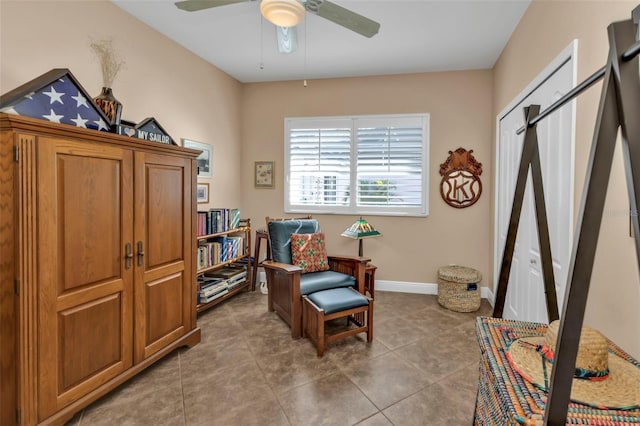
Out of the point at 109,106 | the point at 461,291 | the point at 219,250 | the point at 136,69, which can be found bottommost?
the point at 461,291

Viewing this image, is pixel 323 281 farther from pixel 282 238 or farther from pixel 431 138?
pixel 431 138

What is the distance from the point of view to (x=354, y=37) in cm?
304

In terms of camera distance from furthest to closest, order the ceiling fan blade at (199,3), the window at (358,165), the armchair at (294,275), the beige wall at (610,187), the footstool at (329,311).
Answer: the window at (358,165) → the armchair at (294,275) → the footstool at (329,311) → the ceiling fan blade at (199,3) → the beige wall at (610,187)

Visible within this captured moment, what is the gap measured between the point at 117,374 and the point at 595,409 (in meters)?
2.33

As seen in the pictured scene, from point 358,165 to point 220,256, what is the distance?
2.05 metres

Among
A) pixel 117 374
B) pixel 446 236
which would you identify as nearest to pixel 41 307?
pixel 117 374

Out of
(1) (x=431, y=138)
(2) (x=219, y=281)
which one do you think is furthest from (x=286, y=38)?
(2) (x=219, y=281)

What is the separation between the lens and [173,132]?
10.5ft

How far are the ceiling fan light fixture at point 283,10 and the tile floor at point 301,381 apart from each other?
2.33 meters

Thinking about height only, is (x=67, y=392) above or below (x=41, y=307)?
below

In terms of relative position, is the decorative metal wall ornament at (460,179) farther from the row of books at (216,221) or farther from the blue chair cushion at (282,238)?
the row of books at (216,221)

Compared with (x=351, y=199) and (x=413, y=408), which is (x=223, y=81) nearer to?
(x=351, y=199)

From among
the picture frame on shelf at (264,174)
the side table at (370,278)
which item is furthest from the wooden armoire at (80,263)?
the picture frame on shelf at (264,174)

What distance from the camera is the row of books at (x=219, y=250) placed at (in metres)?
3.19
